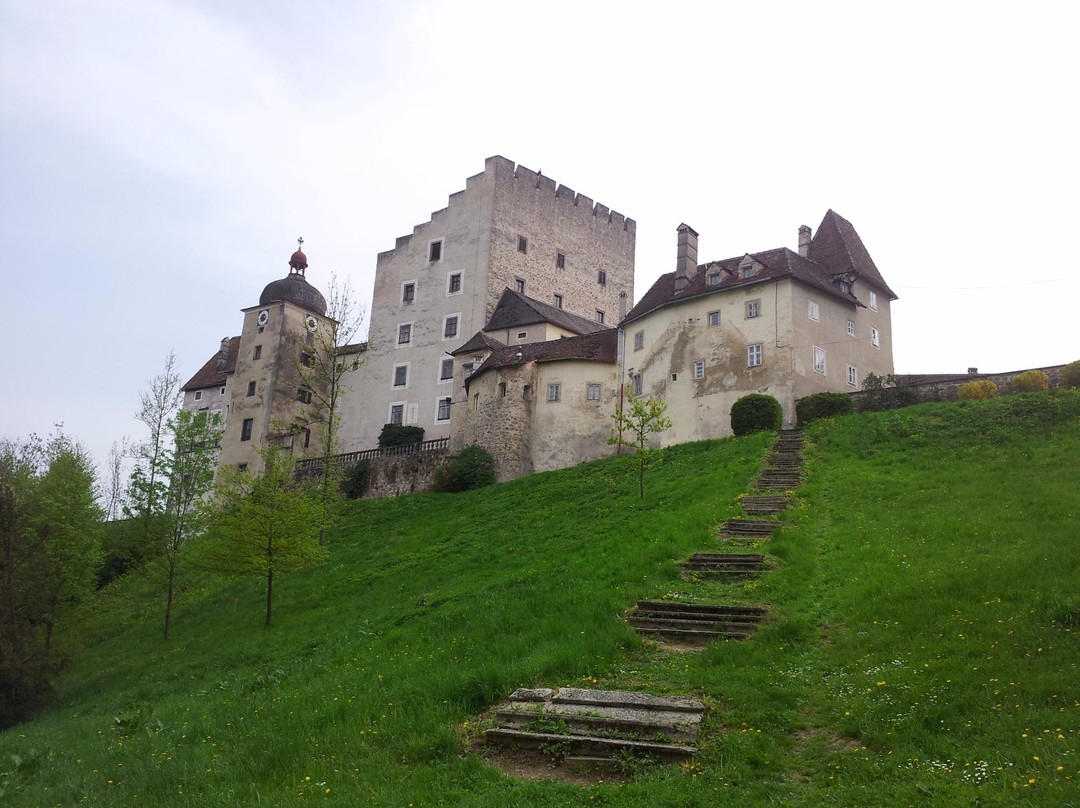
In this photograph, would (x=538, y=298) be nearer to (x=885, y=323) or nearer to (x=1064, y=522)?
(x=885, y=323)

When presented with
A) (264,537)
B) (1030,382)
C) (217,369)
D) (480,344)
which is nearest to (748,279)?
Answer: (1030,382)

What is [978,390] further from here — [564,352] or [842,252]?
[564,352]

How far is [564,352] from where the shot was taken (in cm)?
4469

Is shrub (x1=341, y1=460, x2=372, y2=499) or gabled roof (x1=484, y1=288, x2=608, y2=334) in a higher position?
gabled roof (x1=484, y1=288, x2=608, y2=334)

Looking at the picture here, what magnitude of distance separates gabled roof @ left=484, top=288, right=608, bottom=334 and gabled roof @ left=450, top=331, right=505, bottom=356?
2389mm

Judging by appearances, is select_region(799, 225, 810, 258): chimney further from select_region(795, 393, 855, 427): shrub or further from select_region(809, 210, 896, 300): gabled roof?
select_region(795, 393, 855, 427): shrub

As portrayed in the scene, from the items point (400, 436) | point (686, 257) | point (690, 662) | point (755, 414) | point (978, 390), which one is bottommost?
point (690, 662)

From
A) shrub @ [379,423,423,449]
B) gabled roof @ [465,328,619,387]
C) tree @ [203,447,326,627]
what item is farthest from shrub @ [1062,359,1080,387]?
shrub @ [379,423,423,449]

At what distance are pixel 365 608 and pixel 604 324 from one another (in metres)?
42.0

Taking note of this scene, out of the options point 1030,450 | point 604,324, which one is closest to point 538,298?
point 604,324

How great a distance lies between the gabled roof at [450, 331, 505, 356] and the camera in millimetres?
50750

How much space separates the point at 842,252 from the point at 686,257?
24.6 ft

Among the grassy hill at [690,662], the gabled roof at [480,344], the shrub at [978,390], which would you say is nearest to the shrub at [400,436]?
the gabled roof at [480,344]

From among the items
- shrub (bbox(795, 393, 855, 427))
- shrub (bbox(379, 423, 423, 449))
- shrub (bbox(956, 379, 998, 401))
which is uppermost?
shrub (bbox(956, 379, 998, 401))
